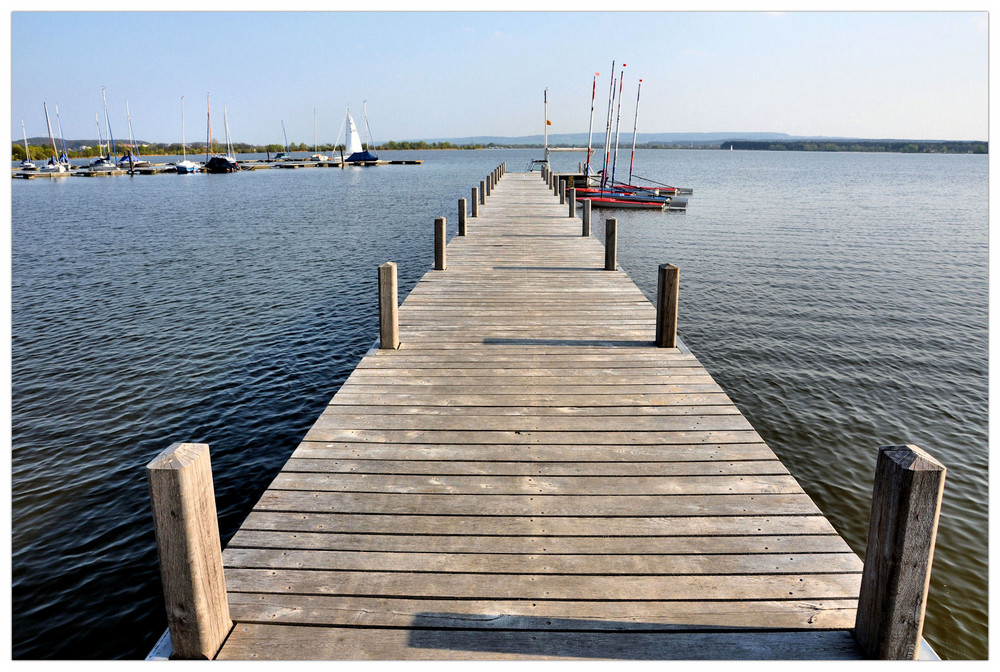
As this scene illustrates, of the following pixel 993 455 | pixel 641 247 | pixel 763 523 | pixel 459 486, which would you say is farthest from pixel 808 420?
pixel 641 247

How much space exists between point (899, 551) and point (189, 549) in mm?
3173

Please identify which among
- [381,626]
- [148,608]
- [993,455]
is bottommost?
[148,608]


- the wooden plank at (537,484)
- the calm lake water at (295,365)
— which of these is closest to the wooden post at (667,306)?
the calm lake water at (295,365)

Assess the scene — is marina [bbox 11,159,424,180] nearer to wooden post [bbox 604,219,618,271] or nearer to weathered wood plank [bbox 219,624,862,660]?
wooden post [bbox 604,219,618,271]

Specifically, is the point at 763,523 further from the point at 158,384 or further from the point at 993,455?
the point at 158,384

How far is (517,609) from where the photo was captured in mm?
3293

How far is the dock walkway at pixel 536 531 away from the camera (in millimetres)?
3152

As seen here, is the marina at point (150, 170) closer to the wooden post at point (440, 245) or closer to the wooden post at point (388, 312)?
the wooden post at point (440, 245)

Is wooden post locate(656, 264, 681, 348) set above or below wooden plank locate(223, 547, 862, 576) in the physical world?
above

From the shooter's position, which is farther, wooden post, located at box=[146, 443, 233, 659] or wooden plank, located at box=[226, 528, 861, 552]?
wooden plank, located at box=[226, 528, 861, 552]

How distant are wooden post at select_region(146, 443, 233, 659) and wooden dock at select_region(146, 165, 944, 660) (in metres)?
0.19

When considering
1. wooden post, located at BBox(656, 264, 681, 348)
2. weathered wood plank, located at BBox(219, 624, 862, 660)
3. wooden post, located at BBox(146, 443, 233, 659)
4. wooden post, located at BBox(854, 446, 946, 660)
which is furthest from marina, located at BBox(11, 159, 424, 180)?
wooden post, located at BBox(854, 446, 946, 660)

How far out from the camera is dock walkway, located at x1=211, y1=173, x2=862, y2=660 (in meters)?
3.15

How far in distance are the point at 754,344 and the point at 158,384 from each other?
1095 cm
